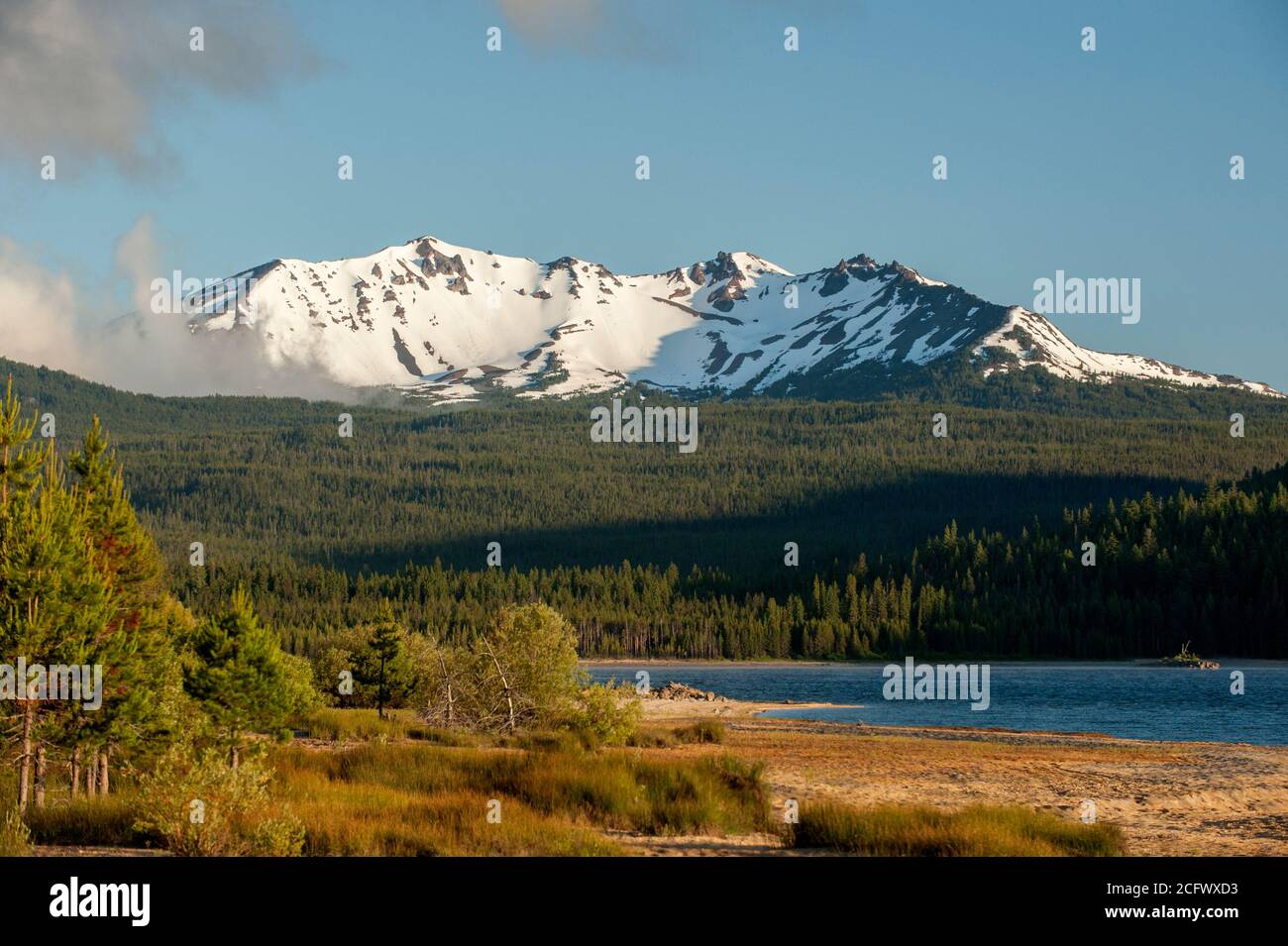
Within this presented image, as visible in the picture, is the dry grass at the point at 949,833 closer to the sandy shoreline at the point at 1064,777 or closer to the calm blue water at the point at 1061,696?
the sandy shoreline at the point at 1064,777

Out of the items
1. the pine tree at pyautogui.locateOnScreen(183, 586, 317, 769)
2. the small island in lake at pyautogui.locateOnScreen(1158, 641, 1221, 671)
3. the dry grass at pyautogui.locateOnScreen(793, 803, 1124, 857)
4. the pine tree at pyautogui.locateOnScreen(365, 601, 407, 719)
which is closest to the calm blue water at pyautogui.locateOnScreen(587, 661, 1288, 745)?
the small island in lake at pyautogui.locateOnScreen(1158, 641, 1221, 671)

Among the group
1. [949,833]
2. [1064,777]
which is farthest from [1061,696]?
[949,833]

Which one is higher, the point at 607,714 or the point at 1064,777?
the point at 607,714

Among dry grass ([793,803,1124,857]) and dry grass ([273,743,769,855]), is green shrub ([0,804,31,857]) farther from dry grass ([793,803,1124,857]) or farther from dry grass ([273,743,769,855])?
dry grass ([793,803,1124,857])

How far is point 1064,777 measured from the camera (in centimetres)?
4125

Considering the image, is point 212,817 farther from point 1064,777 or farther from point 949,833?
point 1064,777

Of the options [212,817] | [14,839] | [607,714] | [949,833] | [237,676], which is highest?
[237,676]

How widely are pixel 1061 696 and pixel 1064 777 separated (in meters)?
64.5

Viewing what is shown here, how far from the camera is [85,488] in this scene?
39.1 metres

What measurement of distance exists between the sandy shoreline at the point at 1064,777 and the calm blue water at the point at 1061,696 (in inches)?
475

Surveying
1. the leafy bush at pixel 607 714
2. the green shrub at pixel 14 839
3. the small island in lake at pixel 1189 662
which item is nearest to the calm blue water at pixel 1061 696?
the small island in lake at pixel 1189 662

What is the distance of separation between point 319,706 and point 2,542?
36.5m
